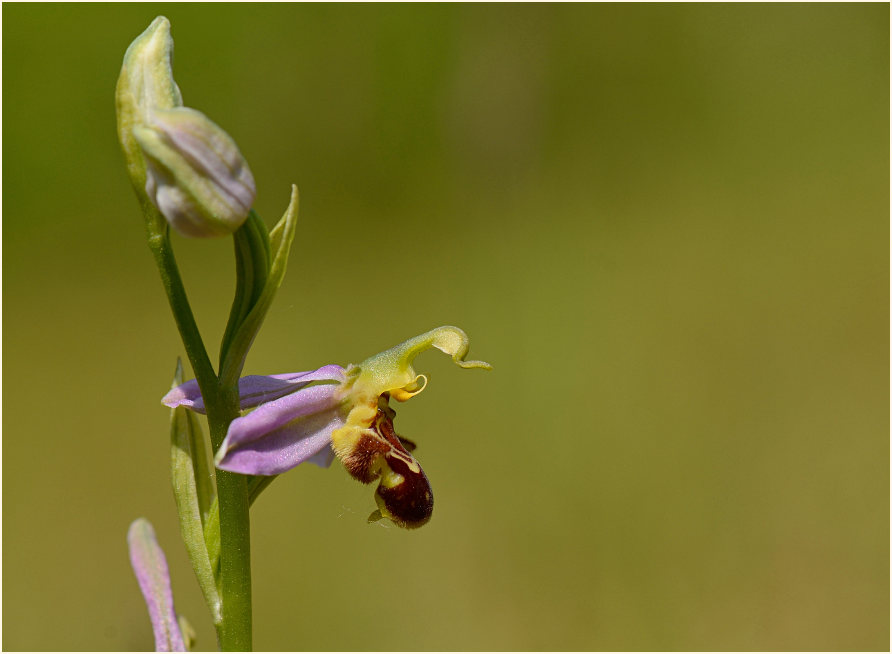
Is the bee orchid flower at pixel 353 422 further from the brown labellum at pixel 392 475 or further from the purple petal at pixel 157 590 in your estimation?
the purple petal at pixel 157 590

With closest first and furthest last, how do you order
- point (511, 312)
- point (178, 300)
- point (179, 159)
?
point (179, 159) < point (178, 300) < point (511, 312)

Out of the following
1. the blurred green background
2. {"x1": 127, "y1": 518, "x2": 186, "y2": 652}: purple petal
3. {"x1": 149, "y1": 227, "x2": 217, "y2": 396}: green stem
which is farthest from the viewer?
the blurred green background

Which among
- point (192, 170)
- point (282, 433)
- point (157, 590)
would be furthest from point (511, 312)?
point (192, 170)

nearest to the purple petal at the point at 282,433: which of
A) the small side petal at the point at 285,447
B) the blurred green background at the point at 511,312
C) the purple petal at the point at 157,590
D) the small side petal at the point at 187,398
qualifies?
the small side petal at the point at 285,447

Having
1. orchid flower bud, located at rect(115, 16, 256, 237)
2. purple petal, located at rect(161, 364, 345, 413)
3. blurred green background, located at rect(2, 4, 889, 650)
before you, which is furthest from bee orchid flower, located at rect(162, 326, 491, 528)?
blurred green background, located at rect(2, 4, 889, 650)

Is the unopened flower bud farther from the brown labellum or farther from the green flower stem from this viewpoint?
the brown labellum

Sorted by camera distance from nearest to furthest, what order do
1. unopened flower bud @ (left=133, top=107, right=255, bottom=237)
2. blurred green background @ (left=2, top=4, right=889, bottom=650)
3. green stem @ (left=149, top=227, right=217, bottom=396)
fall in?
unopened flower bud @ (left=133, top=107, right=255, bottom=237)
green stem @ (left=149, top=227, right=217, bottom=396)
blurred green background @ (left=2, top=4, right=889, bottom=650)

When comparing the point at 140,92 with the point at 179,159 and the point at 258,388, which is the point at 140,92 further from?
the point at 258,388
